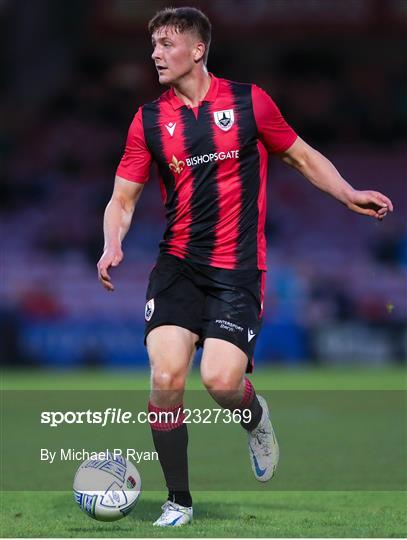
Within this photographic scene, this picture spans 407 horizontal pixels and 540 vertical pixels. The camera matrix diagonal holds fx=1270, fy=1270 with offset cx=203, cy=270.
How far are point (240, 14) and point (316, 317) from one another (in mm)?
5128

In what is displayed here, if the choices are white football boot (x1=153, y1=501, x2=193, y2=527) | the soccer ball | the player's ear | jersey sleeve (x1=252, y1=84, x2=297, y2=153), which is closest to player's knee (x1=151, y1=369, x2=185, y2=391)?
the soccer ball

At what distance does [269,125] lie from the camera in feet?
22.7

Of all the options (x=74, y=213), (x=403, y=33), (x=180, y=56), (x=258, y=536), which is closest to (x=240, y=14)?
(x=403, y=33)

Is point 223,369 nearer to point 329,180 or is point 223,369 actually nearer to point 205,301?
point 205,301

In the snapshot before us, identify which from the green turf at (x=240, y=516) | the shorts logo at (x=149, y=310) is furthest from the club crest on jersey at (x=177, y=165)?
the green turf at (x=240, y=516)

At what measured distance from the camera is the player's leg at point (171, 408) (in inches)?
253

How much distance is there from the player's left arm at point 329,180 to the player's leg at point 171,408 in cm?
113

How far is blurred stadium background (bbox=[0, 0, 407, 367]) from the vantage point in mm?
18562

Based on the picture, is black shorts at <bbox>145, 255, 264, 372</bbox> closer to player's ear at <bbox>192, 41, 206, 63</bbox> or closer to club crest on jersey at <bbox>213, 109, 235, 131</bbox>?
club crest on jersey at <bbox>213, 109, 235, 131</bbox>

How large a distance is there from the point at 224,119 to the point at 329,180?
0.67 metres

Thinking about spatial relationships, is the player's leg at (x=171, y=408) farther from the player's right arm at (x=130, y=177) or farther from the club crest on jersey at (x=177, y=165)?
the club crest on jersey at (x=177, y=165)

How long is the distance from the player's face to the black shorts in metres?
1.00

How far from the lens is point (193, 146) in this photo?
6793 mm

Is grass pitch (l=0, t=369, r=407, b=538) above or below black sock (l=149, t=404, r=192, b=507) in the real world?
below
